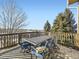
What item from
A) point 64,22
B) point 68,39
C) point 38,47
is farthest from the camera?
point 64,22

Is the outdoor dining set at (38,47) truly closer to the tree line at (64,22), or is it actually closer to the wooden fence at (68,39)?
the wooden fence at (68,39)

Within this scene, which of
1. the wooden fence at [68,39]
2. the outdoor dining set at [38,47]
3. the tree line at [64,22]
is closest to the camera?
the outdoor dining set at [38,47]

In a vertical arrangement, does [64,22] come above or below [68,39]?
above

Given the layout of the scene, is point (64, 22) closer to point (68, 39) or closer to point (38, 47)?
point (68, 39)

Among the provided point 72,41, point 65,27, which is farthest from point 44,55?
point 65,27

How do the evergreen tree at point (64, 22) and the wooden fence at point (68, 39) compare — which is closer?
the wooden fence at point (68, 39)

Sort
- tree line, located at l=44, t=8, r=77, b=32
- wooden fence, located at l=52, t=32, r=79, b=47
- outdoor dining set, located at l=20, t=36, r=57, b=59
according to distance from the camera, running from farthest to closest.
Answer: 1. tree line, located at l=44, t=8, r=77, b=32
2. wooden fence, located at l=52, t=32, r=79, b=47
3. outdoor dining set, located at l=20, t=36, r=57, b=59

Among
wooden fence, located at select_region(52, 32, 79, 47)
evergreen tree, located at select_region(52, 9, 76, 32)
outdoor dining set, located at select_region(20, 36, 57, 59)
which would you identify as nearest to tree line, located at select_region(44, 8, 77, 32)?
evergreen tree, located at select_region(52, 9, 76, 32)

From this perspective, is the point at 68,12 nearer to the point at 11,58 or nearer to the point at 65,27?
the point at 65,27

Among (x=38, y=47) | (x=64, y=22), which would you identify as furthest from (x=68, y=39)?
(x=64, y=22)

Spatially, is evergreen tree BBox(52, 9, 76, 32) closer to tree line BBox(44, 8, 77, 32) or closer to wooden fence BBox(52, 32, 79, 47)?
tree line BBox(44, 8, 77, 32)

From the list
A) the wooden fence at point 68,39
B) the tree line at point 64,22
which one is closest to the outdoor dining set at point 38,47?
the wooden fence at point 68,39

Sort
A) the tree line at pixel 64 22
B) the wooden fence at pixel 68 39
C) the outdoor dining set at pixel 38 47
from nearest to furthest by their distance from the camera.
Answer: the outdoor dining set at pixel 38 47 → the wooden fence at pixel 68 39 → the tree line at pixel 64 22

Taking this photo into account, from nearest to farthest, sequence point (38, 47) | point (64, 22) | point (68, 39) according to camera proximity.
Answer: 1. point (38, 47)
2. point (68, 39)
3. point (64, 22)
